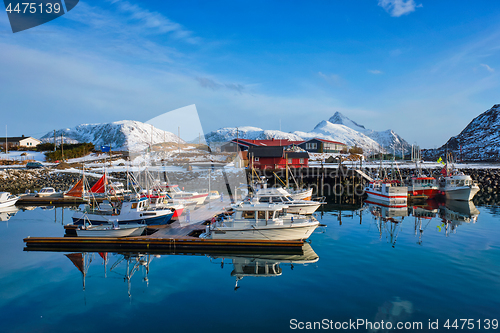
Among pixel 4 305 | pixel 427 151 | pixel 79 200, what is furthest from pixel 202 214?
pixel 427 151

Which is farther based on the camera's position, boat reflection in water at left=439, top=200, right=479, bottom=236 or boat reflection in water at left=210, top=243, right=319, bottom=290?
boat reflection in water at left=439, top=200, right=479, bottom=236

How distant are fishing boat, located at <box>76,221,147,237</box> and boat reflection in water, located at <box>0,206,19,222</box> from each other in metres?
15.2


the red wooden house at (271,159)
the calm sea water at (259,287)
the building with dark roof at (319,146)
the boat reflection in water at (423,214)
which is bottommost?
the calm sea water at (259,287)

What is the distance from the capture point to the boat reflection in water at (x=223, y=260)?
613 inches

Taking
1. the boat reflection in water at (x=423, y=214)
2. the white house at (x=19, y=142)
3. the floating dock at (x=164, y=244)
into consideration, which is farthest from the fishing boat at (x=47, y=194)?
the white house at (x=19, y=142)

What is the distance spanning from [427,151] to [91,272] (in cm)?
15434

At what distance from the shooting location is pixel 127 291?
533 inches

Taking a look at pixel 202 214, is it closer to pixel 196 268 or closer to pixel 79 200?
pixel 196 268

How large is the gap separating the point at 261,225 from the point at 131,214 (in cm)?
1010

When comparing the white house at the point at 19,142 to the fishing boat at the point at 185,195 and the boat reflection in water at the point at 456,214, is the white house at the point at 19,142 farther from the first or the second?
the boat reflection in water at the point at 456,214

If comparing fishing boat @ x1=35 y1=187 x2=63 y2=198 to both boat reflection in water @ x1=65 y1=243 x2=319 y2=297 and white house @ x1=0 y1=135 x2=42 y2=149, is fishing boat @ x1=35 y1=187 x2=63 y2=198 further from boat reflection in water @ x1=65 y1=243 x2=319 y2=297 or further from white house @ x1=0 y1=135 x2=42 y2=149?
white house @ x1=0 y1=135 x2=42 y2=149

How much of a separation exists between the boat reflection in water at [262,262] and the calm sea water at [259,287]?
0.20 ft

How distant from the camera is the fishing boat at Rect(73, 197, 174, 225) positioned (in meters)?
21.7

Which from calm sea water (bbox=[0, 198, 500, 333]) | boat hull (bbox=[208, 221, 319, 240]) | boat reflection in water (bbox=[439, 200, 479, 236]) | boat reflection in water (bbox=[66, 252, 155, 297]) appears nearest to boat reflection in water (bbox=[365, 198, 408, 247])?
calm sea water (bbox=[0, 198, 500, 333])
